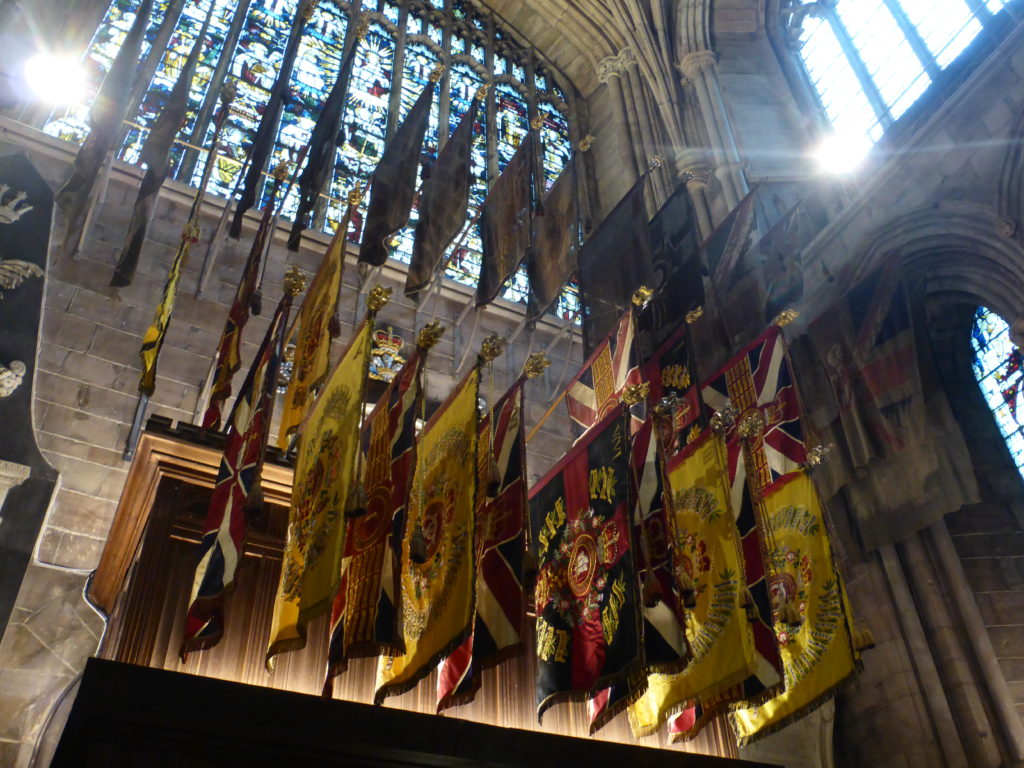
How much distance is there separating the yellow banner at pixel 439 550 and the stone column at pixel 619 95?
8.30m

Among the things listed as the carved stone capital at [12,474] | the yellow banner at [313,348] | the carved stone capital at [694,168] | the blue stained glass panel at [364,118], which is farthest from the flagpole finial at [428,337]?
the carved stone capital at [694,168]

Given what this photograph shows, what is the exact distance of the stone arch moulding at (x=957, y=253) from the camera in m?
7.96

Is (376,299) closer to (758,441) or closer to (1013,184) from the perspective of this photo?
(758,441)

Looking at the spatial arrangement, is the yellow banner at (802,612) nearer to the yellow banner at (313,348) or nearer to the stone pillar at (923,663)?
the stone pillar at (923,663)

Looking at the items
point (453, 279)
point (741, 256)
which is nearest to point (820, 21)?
point (741, 256)

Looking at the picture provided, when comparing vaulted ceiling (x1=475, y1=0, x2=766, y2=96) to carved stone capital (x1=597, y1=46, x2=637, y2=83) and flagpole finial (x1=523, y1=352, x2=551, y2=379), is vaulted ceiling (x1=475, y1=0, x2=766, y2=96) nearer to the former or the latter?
carved stone capital (x1=597, y1=46, x2=637, y2=83)

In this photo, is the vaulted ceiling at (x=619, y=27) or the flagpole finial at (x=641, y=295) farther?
the vaulted ceiling at (x=619, y=27)

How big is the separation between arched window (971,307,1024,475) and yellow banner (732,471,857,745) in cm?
402

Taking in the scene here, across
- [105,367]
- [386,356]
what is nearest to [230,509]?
[105,367]

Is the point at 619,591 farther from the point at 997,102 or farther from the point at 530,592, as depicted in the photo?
the point at 997,102

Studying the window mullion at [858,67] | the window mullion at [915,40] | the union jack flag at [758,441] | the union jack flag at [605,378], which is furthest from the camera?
the window mullion at [858,67]

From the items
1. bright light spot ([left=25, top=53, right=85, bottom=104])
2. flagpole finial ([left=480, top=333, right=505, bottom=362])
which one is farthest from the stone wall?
bright light spot ([left=25, top=53, right=85, bottom=104])

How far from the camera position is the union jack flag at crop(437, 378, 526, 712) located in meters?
4.70

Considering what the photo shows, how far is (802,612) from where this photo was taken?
563cm
